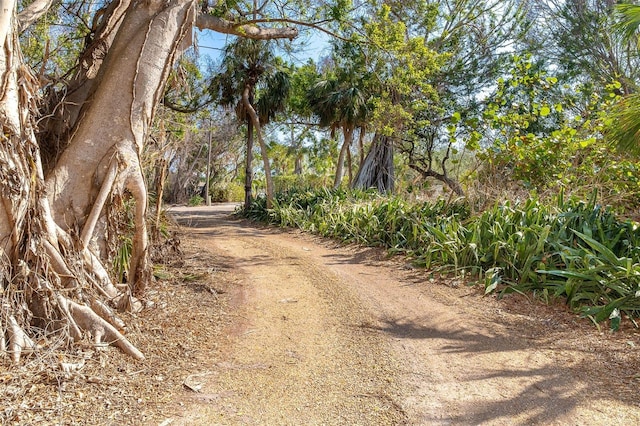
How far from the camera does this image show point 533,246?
4996 mm

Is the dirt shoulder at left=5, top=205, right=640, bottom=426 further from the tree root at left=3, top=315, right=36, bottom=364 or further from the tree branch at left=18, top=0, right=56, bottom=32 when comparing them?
the tree branch at left=18, top=0, right=56, bottom=32

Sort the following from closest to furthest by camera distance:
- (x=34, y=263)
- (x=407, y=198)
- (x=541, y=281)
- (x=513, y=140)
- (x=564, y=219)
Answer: (x=34, y=263), (x=541, y=281), (x=564, y=219), (x=513, y=140), (x=407, y=198)

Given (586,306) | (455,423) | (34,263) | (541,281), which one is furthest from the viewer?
(541,281)

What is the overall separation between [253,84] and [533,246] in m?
12.4

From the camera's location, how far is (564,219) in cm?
527

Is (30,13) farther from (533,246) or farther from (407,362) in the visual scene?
(533,246)

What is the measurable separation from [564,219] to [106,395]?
5.25 meters

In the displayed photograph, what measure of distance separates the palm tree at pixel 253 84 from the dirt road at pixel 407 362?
9846 mm

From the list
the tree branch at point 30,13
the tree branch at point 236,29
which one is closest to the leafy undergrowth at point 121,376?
the tree branch at point 30,13

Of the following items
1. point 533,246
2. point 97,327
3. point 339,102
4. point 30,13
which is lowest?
point 97,327

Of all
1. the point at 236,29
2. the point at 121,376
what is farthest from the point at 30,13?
the point at 121,376

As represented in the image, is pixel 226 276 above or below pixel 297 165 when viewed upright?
below

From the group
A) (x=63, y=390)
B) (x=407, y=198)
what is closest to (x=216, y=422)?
(x=63, y=390)

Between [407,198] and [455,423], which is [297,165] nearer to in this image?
[407,198]
